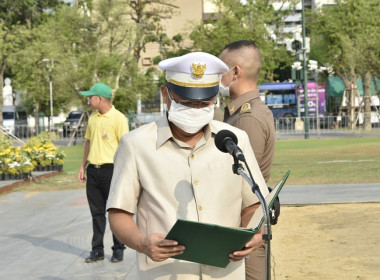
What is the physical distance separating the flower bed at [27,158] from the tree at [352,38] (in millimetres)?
30615

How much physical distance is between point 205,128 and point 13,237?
852 centimetres

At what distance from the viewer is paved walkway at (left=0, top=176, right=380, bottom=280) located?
29.6 ft

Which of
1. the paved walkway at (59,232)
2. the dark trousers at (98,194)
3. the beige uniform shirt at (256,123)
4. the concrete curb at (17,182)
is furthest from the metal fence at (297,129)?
the beige uniform shirt at (256,123)

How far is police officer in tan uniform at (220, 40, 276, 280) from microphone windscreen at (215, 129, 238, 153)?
→ 1358mm

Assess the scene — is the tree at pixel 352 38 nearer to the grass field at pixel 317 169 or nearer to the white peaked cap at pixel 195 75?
A: the grass field at pixel 317 169

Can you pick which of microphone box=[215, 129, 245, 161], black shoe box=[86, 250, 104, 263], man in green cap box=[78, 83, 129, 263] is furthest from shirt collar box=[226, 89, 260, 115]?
black shoe box=[86, 250, 104, 263]

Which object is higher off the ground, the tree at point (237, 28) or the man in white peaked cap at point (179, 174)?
the tree at point (237, 28)

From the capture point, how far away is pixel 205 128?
144 inches

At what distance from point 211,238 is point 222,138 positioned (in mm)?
419

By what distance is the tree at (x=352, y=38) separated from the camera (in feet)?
172

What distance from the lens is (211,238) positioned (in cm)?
322

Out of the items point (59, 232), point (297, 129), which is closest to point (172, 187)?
point (59, 232)

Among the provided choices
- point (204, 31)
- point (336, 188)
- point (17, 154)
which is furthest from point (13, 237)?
point (204, 31)

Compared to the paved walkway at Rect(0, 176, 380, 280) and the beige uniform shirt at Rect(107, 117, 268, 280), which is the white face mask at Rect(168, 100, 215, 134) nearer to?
the beige uniform shirt at Rect(107, 117, 268, 280)
